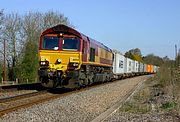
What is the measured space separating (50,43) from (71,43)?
1229 millimetres

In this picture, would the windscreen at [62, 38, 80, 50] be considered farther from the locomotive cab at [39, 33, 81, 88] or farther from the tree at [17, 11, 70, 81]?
the tree at [17, 11, 70, 81]

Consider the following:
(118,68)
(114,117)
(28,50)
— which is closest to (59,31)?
(114,117)

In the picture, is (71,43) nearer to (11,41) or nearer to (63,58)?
(63,58)

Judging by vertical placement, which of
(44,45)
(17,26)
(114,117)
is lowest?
(114,117)

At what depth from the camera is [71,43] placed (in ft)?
72.9

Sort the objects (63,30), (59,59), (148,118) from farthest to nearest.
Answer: (63,30)
(59,59)
(148,118)

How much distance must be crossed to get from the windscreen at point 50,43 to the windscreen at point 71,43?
425mm

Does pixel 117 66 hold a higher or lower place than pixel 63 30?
lower

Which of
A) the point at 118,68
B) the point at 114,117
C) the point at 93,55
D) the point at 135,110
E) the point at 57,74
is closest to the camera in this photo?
the point at 114,117

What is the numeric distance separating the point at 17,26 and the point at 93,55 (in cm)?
3839

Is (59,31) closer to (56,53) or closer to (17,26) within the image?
(56,53)

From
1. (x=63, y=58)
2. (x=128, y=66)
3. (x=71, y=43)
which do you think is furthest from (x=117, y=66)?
(x=63, y=58)

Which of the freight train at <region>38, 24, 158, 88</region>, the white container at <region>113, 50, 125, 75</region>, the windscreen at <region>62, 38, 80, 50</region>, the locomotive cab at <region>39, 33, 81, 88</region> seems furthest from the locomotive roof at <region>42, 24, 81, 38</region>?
the white container at <region>113, 50, 125, 75</region>

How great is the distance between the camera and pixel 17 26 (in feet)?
204
